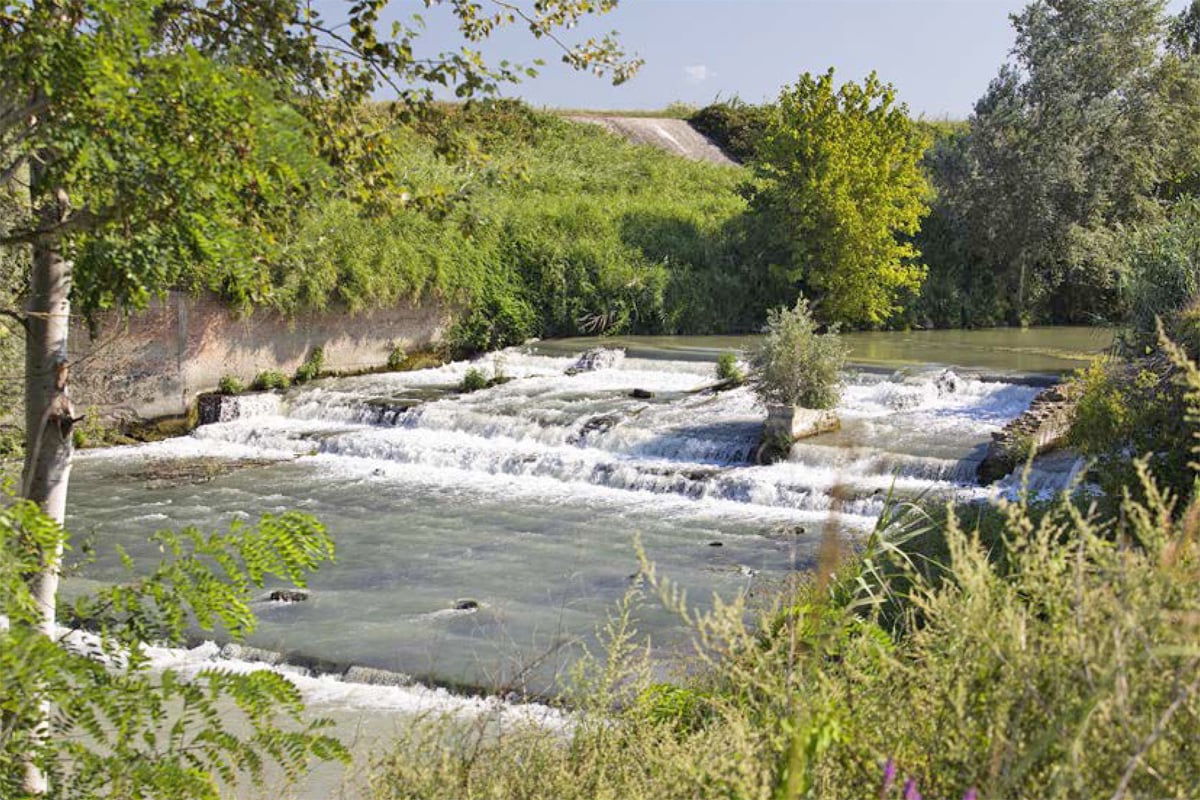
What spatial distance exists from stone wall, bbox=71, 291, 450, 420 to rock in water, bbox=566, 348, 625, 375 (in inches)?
136

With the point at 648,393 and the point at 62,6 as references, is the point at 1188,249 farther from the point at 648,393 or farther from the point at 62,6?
the point at 62,6

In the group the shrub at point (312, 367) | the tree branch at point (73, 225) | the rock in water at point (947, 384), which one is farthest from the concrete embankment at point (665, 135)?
the tree branch at point (73, 225)

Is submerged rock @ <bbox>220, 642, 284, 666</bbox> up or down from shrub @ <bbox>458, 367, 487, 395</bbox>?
down

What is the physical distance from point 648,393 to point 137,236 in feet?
49.6

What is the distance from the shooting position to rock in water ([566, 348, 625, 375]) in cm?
2169

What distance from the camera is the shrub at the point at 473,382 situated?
19.6 m

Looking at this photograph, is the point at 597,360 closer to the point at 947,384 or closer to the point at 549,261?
the point at 549,261

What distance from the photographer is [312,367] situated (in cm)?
2059

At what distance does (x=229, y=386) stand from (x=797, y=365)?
30.2ft

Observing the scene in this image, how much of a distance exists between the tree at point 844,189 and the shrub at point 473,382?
30.8ft

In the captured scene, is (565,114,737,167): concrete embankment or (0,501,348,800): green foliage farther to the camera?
(565,114,737,167): concrete embankment

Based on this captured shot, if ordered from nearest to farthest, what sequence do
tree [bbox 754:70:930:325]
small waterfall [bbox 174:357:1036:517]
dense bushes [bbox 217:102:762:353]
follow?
small waterfall [bbox 174:357:1036:517], dense bushes [bbox 217:102:762:353], tree [bbox 754:70:930:325]

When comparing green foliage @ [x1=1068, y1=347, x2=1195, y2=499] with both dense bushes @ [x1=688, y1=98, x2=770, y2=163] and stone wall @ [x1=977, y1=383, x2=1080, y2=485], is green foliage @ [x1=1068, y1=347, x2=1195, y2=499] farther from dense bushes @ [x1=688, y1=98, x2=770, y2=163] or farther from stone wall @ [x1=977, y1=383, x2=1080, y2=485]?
dense bushes @ [x1=688, y1=98, x2=770, y2=163]

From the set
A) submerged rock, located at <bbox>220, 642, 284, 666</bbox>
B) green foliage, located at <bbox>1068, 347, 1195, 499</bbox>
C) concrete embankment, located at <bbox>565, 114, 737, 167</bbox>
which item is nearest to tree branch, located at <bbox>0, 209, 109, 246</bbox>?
submerged rock, located at <bbox>220, 642, 284, 666</bbox>
